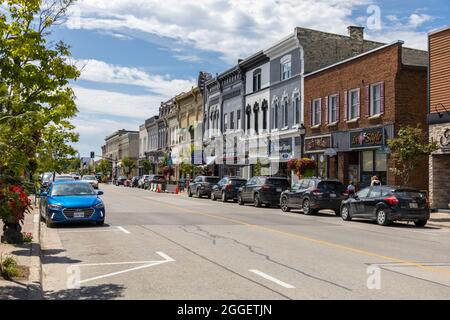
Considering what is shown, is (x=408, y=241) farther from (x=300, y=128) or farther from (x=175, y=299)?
(x=300, y=128)

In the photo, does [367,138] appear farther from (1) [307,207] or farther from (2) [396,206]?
(2) [396,206]

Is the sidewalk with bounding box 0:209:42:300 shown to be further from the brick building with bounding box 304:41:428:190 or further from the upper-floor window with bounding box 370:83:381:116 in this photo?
the upper-floor window with bounding box 370:83:381:116

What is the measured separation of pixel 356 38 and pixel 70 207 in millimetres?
30917

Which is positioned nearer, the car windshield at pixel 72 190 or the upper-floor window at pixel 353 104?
the car windshield at pixel 72 190

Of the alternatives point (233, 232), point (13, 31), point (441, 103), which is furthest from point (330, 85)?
point (13, 31)

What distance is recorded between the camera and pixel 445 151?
84.6ft

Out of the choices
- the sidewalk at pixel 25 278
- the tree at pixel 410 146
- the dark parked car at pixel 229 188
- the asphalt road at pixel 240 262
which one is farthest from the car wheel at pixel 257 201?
the sidewalk at pixel 25 278

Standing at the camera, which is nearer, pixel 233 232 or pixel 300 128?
pixel 233 232

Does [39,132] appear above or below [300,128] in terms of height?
below

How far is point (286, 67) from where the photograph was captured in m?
41.8

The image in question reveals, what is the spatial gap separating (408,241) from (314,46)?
26.6m

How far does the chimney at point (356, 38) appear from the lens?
4209 cm

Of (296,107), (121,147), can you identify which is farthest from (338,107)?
(121,147)

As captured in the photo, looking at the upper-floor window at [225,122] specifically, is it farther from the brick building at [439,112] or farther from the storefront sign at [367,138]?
the brick building at [439,112]
